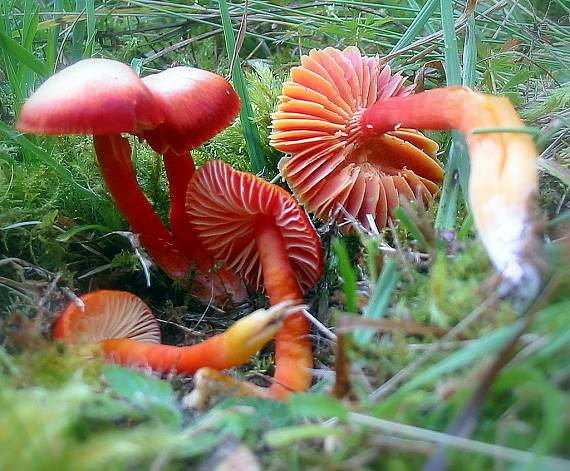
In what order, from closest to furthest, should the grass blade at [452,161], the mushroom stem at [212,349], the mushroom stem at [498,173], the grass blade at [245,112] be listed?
the mushroom stem at [498,173] → the mushroom stem at [212,349] → the grass blade at [452,161] → the grass blade at [245,112]

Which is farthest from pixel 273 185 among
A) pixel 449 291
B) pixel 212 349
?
pixel 449 291

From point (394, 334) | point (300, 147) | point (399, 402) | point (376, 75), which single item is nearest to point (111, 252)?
point (300, 147)

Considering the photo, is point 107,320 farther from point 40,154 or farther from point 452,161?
point 452,161

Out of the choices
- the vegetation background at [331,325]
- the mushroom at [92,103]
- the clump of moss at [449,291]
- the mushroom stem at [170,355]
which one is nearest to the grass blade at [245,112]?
the vegetation background at [331,325]

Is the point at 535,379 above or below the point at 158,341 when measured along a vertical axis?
above

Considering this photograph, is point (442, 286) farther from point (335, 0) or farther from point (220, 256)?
point (335, 0)

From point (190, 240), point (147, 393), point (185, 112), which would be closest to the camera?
point (147, 393)

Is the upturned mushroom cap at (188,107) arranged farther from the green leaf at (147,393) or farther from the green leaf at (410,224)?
the green leaf at (147,393)
